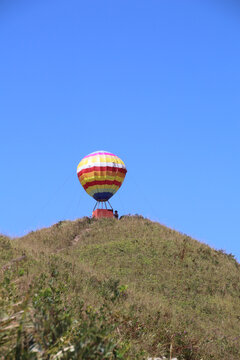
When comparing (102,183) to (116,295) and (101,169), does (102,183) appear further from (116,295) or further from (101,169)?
(116,295)

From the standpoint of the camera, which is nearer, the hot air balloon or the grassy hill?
the grassy hill

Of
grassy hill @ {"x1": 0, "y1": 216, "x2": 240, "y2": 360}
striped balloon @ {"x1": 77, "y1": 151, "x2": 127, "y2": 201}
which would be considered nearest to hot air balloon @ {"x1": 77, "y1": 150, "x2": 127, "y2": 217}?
striped balloon @ {"x1": 77, "y1": 151, "x2": 127, "y2": 201}

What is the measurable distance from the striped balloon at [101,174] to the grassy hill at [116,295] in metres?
3.47

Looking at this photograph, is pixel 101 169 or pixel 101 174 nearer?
pixel 101 169

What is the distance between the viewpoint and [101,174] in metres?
42.2

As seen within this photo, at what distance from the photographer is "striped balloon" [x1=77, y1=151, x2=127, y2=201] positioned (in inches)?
1665

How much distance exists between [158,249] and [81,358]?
2684 cm

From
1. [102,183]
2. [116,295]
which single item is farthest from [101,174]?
[116,295]

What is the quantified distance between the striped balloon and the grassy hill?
3.47 m

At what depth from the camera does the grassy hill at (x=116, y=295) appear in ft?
18.2

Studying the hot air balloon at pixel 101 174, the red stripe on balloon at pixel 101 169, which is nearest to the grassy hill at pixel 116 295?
the hot air balloon at pixel 101 174

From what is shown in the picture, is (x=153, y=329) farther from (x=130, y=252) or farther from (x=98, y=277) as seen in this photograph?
(x=130, y=252)

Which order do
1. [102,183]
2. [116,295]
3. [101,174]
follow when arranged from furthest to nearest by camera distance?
[102,183] < [101,174] < [116,295]

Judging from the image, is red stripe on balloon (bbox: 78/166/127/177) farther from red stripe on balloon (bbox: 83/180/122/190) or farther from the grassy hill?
the grassy hill
